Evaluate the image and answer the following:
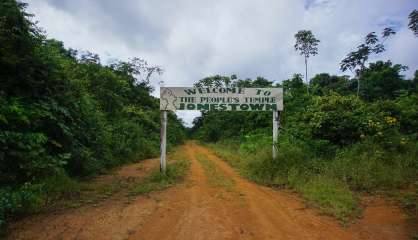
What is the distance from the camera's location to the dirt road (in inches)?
169

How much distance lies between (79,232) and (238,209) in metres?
2.74

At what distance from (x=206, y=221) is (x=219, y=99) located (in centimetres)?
517

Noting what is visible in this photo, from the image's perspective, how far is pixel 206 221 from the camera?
486cm

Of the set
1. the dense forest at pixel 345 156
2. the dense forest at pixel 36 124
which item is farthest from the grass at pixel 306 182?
the dense forest at pixel 36 124

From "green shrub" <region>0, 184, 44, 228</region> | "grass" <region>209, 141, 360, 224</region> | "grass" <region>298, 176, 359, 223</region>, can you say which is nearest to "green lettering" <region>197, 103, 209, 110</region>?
"grass" <region>209, 141, 360, 224</region>

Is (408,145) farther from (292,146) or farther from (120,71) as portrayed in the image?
(120,71)

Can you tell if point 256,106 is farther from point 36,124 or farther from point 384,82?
point 384,82

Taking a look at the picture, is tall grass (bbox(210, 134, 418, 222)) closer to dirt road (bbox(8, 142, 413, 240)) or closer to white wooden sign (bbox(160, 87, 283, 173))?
dirt road (bbox(8, 142, 413, 240))

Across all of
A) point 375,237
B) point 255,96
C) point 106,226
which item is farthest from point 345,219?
point 255,96

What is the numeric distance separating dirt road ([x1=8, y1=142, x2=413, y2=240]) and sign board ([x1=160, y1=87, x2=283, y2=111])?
11.2 ft

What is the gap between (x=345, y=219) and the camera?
5.13 m

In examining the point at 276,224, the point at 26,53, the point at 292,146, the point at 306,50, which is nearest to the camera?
the point at 276,224

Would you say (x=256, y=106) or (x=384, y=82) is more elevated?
(x=384, y=82)

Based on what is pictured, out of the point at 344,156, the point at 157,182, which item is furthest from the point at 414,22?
the point at 157,182
